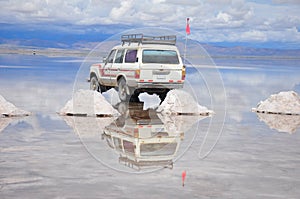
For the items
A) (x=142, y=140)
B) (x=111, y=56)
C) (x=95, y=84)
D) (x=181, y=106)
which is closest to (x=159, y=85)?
(x=181, y=106)

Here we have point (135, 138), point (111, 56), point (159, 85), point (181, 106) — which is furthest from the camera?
point (111, 56)

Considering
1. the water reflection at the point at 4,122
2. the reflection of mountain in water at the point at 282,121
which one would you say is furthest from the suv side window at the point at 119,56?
the water reflection at the point at 4,122

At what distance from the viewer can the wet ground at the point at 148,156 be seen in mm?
7695

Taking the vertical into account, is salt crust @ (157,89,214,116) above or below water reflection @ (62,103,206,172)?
above

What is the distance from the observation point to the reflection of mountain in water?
14.1m

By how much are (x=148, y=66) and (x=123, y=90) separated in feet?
5.42

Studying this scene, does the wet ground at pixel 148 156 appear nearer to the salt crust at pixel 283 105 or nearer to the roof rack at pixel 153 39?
the salt crust at pixel 283 105

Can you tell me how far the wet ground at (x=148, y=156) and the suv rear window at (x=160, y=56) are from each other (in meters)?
2.22

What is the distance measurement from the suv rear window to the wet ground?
2218 mm

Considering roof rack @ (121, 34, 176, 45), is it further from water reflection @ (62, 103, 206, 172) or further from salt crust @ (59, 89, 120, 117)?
salt crust @ (59, 89, 120, 117)

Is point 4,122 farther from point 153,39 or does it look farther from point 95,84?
point 95,84

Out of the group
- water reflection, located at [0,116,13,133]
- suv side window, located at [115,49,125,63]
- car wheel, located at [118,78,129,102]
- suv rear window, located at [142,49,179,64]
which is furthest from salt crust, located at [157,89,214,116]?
water reflection, located at [0,116,13,133]

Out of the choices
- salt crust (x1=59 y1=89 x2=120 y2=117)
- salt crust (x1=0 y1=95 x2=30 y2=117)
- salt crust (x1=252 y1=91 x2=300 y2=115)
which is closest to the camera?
salt crust (x1=0 y1=95 x2=30 y2=117)

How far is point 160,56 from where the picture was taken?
60.7 ft
